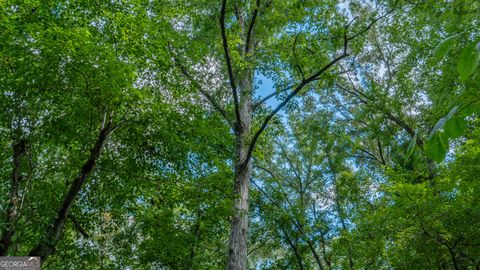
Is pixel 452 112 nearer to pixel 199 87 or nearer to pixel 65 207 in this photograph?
pixel 65 207

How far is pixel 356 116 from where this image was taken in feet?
60.3

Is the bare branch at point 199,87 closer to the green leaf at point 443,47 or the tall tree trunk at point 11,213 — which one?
the tall tree trunk at point 11,213

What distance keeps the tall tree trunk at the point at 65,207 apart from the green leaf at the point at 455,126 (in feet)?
24.6

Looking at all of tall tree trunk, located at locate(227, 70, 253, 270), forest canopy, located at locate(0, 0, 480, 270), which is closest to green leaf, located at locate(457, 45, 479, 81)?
forest canopy, located at locate(0, 0, 480, 270)

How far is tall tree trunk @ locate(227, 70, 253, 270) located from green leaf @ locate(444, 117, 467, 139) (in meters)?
8.48

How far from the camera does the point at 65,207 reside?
24.3ft

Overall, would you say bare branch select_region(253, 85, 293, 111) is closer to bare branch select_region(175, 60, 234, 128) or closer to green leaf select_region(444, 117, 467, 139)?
bare branch select_region(175, 60, 234, 128)

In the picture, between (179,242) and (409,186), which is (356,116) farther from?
(179,242)

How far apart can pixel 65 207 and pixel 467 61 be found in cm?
776

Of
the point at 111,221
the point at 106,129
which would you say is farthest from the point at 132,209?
the point at 106,129

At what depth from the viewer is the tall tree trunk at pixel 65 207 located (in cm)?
693

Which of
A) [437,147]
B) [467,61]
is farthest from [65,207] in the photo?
[467,61]

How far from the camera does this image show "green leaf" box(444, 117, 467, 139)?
85 centimetres

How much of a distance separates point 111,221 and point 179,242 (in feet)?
8.24
